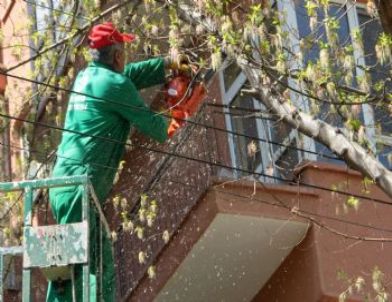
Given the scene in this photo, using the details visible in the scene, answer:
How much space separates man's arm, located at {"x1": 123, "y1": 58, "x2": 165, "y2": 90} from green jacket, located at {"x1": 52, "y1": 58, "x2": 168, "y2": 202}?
39cm

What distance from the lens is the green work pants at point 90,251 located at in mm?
8844

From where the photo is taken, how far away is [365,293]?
11.9 meters

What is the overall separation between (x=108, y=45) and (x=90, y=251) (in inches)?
71.6

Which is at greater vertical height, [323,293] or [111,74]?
[111,74]

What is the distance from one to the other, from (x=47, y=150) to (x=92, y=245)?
4691 mm

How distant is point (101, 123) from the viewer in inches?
393

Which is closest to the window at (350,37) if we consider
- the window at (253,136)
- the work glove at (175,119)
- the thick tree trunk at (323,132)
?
the window at (253,136)

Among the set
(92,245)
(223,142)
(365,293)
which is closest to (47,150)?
(223,142)

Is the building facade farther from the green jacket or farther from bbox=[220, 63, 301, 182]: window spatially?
the green jacket

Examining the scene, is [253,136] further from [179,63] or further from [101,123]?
[101,123]

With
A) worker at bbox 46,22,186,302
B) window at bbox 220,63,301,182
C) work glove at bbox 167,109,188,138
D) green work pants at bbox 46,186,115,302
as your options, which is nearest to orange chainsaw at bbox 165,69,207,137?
work glove at bbox 167,109,188,138

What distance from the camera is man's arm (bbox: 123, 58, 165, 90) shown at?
1055cm

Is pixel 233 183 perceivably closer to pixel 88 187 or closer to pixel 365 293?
pixel 365 293

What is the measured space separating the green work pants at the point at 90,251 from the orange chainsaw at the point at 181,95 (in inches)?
48.3
